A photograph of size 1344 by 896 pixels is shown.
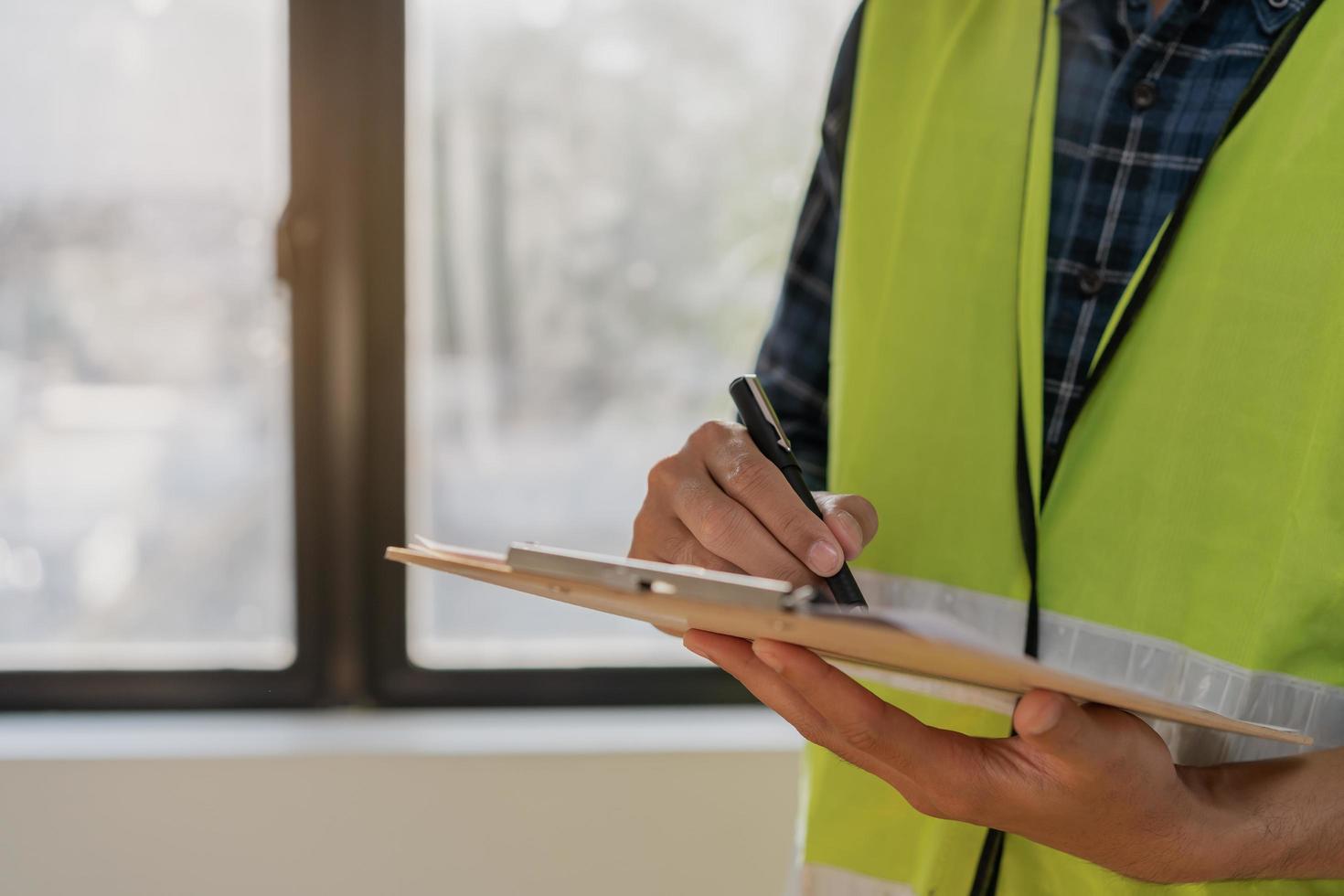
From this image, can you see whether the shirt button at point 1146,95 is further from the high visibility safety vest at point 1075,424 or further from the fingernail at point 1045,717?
the fingernail at point 1045,717

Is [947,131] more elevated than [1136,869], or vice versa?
[947,131]

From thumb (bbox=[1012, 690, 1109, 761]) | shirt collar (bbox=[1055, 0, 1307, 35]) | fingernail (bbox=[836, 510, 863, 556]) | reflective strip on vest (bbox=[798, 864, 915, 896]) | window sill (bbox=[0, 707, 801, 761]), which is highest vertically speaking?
shirt collar (bbox=[1055, 0, 1307, 35])

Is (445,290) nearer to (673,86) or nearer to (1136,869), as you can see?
(673,86)

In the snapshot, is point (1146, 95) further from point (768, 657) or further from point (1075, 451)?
point (768, 657)

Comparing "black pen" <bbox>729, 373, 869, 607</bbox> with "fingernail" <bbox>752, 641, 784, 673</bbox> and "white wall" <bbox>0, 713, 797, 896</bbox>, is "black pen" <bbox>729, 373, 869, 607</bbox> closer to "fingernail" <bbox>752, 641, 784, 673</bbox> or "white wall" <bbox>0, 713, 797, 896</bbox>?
"fingernail" <bbox>752, 641, 784, 673</bbox>

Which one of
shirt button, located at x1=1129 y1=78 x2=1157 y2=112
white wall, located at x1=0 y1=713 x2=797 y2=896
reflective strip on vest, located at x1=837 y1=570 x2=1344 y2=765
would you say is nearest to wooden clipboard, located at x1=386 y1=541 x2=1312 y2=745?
reflective strip on vest, located at x1=837 y1=570 x2=1344 y2=765

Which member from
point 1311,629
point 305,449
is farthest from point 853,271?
point 305,449

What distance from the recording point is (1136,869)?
660mm

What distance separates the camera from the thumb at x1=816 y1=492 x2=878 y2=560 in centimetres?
68

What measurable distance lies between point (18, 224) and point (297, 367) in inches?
18.4

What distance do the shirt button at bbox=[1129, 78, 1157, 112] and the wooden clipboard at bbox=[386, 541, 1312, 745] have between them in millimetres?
495

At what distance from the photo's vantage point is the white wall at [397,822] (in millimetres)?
1483

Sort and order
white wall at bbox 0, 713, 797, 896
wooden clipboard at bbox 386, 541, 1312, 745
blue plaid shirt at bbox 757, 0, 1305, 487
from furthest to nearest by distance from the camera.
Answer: white wall at bbox 0, 713, 797, 896 → blue plaid shirt at bbox 757, 0, 1305, 487 → wooden clipboard at bbox 386, 541, 1312, 745

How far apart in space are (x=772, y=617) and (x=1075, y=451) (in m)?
0.42
